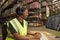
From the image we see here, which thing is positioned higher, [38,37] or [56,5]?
[56,5]

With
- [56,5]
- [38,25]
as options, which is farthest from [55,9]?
[38,25]

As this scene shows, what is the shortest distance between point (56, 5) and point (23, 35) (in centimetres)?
127

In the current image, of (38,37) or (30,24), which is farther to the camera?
(30,24)

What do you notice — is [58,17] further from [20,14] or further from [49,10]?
[20,14]

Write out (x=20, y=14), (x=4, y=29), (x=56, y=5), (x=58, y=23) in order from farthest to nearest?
(x=56, y=5) → (x=58, y=23) → (x=4, y=29) → (x=20, y=14)

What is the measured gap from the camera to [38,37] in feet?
4.44

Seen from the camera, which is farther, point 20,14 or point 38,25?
point 38,25

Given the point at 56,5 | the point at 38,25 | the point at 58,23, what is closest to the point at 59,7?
the point at 56,5

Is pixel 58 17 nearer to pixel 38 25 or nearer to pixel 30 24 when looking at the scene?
pixel 38 25

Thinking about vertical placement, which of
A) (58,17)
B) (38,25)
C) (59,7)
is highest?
(59,7)

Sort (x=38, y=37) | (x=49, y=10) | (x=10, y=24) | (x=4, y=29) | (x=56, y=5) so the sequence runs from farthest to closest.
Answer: (x=49, y=10) < (x=56, y=5) < (x=4, y=29) < (x=10, y=24) < (x=38, y=37)

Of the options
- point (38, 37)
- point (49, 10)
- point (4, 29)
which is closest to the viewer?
point (38, 37)

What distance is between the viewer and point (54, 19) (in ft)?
8.48

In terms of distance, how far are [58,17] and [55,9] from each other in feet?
1.01
